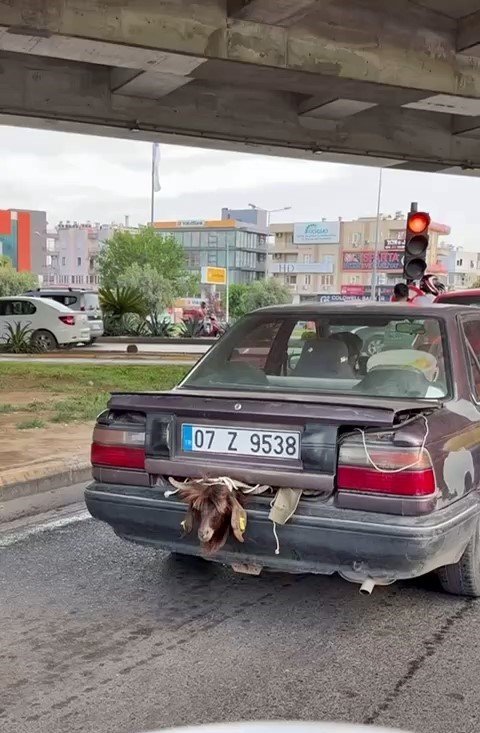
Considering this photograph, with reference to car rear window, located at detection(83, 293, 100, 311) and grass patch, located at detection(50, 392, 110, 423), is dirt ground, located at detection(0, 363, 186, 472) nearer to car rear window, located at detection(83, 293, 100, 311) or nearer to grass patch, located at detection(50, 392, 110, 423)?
grass patch, located at detection(50, 392, 110, 423)

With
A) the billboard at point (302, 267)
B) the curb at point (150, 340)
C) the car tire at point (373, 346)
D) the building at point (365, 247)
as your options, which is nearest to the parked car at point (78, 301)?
the curb at point (150, 340)

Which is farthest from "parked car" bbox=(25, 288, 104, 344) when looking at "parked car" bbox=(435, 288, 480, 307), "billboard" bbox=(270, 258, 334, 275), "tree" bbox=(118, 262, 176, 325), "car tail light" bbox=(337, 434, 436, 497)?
"billboard" bbox=(270, 258, 334, 275)

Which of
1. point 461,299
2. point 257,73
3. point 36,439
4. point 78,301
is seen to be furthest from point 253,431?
point 78,301

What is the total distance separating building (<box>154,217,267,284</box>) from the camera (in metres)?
127

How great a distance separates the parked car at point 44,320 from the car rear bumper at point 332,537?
61.2 ft

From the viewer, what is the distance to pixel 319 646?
12.1 feet

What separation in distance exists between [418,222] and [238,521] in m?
8.16

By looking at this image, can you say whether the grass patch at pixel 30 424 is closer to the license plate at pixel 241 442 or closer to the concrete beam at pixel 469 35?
the license plate at pixel 241 442

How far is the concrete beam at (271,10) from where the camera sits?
9.30m

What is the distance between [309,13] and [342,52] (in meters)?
0.81

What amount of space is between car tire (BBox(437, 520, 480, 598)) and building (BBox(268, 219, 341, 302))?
115 meters

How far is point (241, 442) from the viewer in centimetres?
382

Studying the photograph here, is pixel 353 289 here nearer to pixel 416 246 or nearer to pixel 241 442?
pixel 416 246

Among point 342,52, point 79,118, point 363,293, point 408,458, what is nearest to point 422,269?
point 342,52
